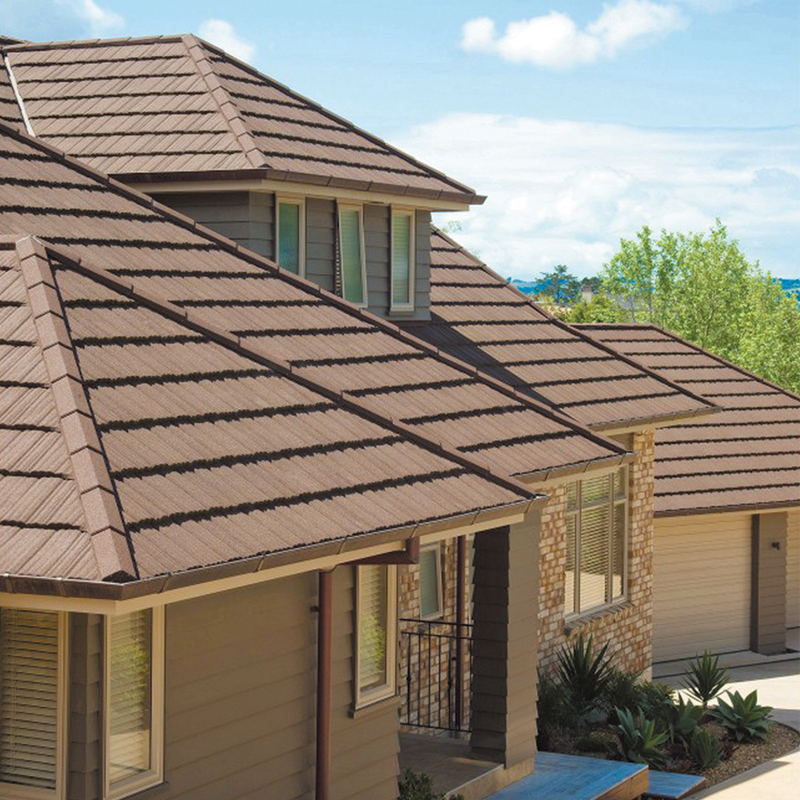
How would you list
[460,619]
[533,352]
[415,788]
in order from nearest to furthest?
[415,788] → [460,619] → [533,352]

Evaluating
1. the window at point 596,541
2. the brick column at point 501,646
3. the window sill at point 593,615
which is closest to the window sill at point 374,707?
the brick column at point 501,646

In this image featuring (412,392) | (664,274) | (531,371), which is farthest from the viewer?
(664,274)

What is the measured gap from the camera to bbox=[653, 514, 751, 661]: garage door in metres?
23.8

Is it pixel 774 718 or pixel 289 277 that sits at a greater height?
pixel 289 277

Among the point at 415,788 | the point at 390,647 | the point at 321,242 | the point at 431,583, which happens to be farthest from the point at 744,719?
the point at 390,647

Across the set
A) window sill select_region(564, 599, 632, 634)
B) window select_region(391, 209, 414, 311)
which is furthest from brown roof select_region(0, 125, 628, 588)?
window sill select_region(564, 599, 632, 634)

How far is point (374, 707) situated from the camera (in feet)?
39.1

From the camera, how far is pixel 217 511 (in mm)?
9414

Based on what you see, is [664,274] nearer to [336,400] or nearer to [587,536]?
[587,536]

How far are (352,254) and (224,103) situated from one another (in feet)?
7.02

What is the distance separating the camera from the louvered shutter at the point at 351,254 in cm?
1720

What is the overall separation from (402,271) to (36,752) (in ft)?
33.4

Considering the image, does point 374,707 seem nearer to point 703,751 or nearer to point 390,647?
point 390,647

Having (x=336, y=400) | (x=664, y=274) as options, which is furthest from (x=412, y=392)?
(x=664, y=274)
